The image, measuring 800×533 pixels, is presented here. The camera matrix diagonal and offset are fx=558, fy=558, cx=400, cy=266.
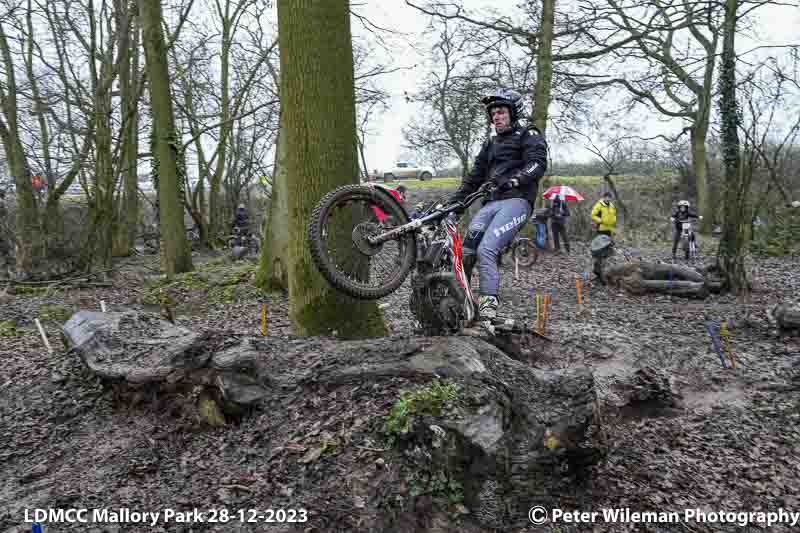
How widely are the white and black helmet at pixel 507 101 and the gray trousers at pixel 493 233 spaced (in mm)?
744

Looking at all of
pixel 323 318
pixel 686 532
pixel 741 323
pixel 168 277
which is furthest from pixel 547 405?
Result: pixel 168 277

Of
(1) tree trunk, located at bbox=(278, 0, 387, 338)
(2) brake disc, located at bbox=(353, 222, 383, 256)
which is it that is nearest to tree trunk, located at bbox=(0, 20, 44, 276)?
(1) tree trunk, located at bbox=(278, 0, 387, 338)

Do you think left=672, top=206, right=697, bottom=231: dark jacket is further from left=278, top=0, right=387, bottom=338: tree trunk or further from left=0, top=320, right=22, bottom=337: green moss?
Result: left=0, top=320, right=22, bottom=337: green moss

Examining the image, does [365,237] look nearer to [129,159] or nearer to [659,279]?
[659,279]

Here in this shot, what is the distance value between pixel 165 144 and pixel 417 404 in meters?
10.4

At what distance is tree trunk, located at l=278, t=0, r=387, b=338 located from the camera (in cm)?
437

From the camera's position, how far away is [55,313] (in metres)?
8.14

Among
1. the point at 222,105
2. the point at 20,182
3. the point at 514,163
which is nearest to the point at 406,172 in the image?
the point at 222,105

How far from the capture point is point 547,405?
3438 mm

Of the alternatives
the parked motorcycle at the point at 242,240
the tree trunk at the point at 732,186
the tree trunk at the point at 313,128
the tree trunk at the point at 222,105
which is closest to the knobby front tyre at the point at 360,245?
the tree trunk at the point at 313,128

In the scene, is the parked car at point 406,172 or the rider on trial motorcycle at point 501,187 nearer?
the rider on trial motorcycle at point 501,187

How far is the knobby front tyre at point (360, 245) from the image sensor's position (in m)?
3.63
